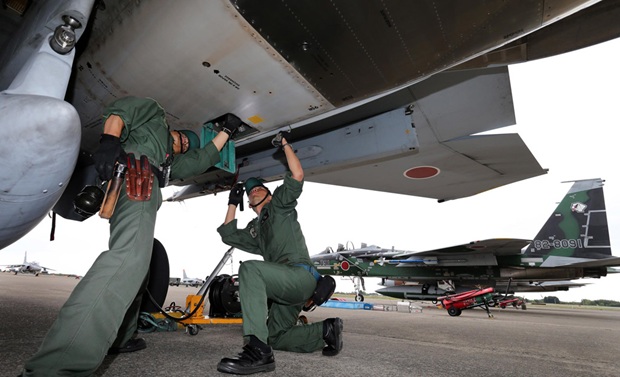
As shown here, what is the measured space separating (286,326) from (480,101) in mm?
3216

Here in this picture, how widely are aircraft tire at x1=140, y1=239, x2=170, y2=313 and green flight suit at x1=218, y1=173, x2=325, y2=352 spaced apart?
1023 mm

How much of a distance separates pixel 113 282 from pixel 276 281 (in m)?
0.96

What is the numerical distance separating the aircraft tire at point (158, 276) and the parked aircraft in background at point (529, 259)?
487 inches

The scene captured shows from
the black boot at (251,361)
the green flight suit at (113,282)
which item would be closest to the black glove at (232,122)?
the green flight suit at (113,282)

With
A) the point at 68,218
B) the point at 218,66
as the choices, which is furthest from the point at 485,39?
the point at 68,218

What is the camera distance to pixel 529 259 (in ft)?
44.2

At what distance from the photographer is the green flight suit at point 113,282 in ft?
3.81

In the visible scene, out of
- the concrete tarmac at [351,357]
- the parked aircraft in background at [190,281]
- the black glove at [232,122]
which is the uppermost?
the black glove at [232,122]

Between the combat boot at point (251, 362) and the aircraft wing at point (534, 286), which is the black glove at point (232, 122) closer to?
the combat boot at point (251, 362)

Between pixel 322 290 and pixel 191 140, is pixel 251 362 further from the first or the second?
pixel 191 140

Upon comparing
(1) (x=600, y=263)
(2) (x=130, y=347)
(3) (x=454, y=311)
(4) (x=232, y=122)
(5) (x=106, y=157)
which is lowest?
(3) (x=454, y=311)

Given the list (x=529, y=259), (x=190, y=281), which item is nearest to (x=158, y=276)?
(x=529, y=259)

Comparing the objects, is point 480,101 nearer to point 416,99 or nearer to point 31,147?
point 416,99

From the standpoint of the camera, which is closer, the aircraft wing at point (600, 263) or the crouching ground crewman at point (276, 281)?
the crouching ground crewman at point (276, 281)
